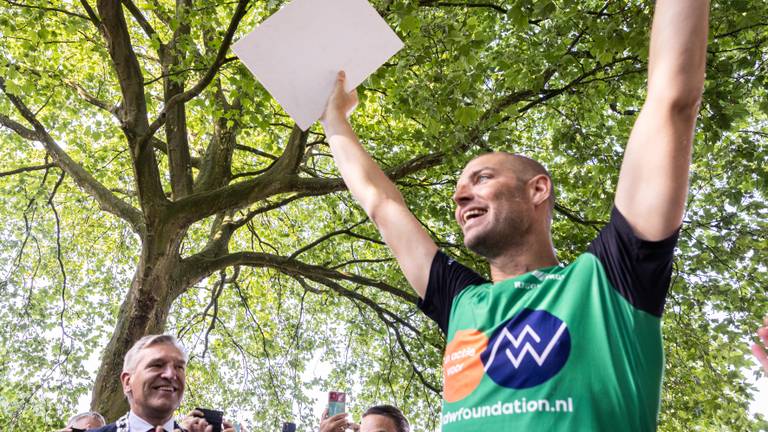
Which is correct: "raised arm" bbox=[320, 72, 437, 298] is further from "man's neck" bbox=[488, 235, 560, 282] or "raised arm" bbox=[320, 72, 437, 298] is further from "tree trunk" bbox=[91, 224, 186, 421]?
"tree trunk" bbox=[91, 224, 186, 421]

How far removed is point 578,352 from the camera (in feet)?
4.84

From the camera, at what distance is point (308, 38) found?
247 centimetres

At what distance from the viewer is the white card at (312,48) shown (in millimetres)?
Result: 2404

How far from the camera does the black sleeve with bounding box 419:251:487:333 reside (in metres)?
1.96

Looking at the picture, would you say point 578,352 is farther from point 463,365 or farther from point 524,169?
point 524,169

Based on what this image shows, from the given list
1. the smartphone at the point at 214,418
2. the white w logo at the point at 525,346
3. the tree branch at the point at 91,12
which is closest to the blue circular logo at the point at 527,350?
the white w logo at the point at 525,346

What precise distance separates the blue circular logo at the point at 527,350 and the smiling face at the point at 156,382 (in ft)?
8.67

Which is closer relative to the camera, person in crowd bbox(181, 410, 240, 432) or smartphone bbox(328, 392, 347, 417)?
person in crowd bbox(181, 410, 240, 432)

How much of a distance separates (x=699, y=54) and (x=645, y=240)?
1.48 ft

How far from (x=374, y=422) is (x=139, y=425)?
167 cm

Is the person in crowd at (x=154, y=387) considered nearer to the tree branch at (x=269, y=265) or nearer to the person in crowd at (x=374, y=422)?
the person in crowd at (x=374, y=422)

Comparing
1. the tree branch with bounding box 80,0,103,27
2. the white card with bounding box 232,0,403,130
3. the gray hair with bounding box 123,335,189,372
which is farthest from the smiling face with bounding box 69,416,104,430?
the white card with bounding box 232,0,403,130

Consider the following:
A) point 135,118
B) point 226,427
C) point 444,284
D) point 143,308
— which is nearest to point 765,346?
point 444,284

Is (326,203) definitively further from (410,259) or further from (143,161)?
(410,259)
